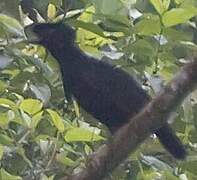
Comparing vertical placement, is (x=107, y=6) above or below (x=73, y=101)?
above

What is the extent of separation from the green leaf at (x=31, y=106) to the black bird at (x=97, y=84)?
0.37 metres

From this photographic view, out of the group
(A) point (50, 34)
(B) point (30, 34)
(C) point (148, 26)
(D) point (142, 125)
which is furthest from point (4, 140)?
(A) point (50, 34)

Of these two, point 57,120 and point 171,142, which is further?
point 171,142

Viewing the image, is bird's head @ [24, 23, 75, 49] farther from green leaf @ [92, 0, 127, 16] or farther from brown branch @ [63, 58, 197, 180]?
brown branch @ [63, 58, 197, 180]

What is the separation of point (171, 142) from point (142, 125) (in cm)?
44

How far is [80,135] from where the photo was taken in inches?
67.2

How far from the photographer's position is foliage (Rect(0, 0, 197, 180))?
179 centimetres

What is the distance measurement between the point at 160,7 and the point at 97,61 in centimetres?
46

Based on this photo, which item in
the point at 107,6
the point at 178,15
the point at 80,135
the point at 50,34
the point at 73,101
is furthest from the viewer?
the point at 50,34

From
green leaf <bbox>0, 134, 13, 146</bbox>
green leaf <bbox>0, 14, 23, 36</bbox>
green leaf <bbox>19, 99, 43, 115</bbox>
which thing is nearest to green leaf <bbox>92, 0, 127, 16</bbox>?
green leaf <bbox>0, 14, 23, 36</bbox>

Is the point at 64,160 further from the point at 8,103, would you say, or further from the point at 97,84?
the point at 97,84

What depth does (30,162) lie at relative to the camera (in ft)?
6.30

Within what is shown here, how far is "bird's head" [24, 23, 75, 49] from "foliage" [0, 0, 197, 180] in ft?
0.15

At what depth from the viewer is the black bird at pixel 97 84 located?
2.07 m
